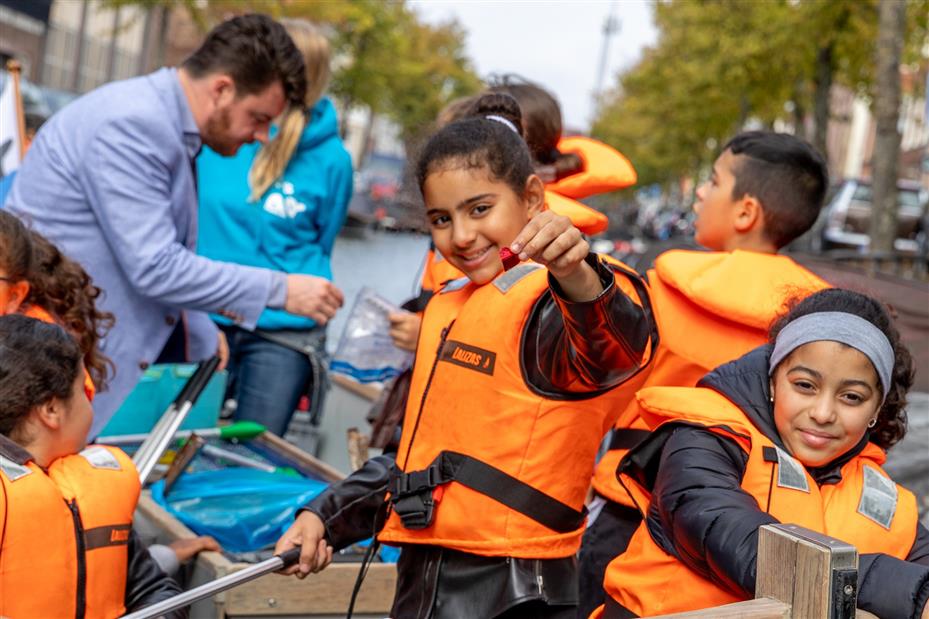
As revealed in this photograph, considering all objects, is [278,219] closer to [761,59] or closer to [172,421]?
[172,421]

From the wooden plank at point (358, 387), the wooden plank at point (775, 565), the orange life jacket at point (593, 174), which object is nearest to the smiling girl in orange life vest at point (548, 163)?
the orange life jacket at point (593, 174)

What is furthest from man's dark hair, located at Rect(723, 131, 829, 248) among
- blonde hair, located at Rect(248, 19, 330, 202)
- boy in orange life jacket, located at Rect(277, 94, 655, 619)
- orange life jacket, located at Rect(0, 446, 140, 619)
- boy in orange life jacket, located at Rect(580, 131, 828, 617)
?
blonde hair, located at Rect(248, 19, 330, 202)

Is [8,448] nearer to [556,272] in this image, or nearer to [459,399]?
[459,399]

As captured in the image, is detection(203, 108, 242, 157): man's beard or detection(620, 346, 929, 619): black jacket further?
detection(203, 108, 242, 157): man's beard

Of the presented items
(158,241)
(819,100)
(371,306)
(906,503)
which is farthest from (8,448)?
(819,100)

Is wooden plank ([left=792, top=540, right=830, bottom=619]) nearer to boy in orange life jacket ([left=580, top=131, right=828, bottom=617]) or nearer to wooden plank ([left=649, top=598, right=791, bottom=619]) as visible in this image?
wooden plank ([left=649, top=598, right=791, bottom=619])

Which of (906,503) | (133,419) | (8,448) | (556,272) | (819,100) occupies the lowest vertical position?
(133,419)

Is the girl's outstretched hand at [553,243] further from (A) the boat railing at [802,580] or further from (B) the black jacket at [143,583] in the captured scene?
(B) the black jacket at [143,583]

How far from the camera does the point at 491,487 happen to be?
271 cm

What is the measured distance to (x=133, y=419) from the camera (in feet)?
16.9

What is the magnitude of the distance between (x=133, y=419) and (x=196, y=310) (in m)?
0.95

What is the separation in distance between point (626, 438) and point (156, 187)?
71.9 inches

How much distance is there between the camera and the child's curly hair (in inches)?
140

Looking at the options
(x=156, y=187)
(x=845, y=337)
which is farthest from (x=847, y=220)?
(x=845, y=337)
